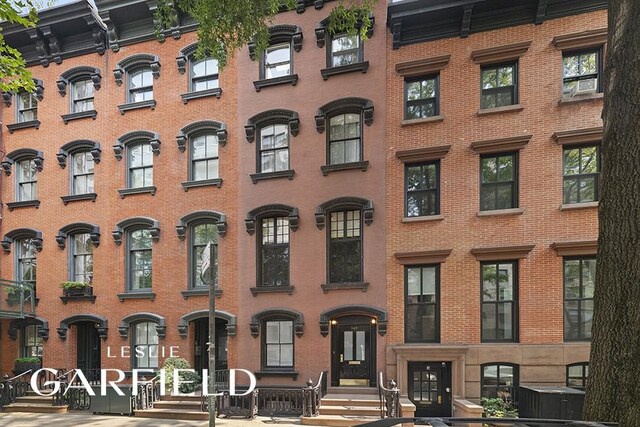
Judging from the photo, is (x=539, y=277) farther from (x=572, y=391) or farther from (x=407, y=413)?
(x=407, y=413)

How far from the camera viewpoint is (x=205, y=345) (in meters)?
15.6

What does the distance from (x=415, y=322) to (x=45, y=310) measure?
560 inches

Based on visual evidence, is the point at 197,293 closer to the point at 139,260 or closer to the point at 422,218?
the point at 139,260

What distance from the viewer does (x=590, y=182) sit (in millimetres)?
12742

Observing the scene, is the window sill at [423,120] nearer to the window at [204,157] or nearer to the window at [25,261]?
the window at [204,157]

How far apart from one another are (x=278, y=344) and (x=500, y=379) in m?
7.18

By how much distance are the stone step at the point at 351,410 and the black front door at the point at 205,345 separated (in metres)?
4.68

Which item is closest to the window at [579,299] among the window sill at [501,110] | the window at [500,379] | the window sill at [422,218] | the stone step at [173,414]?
the window at [500,379]

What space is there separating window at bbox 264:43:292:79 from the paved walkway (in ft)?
38.0

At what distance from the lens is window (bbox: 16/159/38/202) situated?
1769cm

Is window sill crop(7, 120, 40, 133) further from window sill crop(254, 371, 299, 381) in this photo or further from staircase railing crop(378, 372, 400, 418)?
staircase railing crop(378, 372, 400, 418)

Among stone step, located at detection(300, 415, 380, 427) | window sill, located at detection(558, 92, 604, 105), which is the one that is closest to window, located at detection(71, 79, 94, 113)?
stone step, located at detection(300, 415, 380, 427)

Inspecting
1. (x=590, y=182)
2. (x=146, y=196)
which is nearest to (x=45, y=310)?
(x=146, y=196)

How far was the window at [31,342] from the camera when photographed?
1694 centimetres
